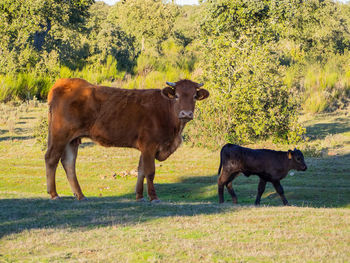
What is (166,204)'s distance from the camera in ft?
39.3

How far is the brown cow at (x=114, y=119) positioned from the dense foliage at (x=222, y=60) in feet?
38.8

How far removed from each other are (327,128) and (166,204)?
21401 millimetres

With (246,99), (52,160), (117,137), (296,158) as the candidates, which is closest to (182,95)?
A: (117,137)

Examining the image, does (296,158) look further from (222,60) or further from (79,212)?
(222,60)

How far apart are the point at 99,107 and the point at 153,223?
3675 mm

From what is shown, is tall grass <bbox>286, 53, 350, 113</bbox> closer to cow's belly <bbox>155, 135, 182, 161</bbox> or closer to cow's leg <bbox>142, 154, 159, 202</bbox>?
cow's belly <bbox>155, 135, 182, 161</bbox>

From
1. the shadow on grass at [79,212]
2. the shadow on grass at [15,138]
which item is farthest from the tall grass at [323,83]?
the shadow on grass at [79,212]

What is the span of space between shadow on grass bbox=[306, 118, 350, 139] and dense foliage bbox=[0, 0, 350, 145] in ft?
6.11

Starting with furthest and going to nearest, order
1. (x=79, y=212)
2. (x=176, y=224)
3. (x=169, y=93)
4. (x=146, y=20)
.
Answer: (x=146, y=20)
(x=169, y=93)
(x=79, y=212)
(x=176, y=224)

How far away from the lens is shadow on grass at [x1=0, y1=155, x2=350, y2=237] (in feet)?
32.7

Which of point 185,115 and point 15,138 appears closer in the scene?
point 185,115

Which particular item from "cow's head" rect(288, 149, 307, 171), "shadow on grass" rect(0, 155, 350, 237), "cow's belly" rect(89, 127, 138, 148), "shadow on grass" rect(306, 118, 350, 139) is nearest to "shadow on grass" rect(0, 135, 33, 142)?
"shadow on grass" rect(0, 155, 350, 237)

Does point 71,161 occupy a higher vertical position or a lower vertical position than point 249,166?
higher

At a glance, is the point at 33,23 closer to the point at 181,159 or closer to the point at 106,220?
the point at 181,159
